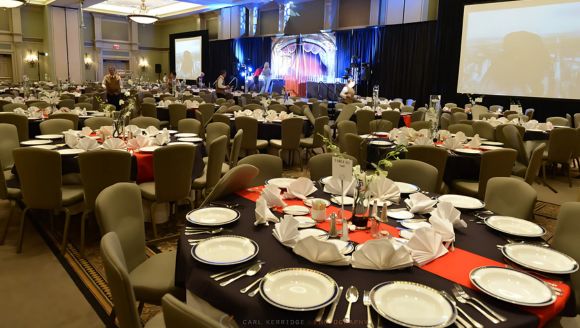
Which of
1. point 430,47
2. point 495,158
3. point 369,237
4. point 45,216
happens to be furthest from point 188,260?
point 430,47

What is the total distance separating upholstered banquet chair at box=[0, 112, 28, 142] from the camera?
539cm

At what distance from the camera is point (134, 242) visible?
7.37 feet

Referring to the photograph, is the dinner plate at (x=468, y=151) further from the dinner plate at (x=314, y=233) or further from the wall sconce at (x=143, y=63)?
the wall sconce at (x=143, y=63)

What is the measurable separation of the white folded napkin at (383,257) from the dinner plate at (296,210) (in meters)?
0.62

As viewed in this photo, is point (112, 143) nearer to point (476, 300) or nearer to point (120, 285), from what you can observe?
point (120, 285)

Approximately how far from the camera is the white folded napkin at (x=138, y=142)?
3.95 meters

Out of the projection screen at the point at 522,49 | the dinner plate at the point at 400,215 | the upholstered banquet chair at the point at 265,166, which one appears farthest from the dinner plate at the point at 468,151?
the projection screen at the point at 522,49

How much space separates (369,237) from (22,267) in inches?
111

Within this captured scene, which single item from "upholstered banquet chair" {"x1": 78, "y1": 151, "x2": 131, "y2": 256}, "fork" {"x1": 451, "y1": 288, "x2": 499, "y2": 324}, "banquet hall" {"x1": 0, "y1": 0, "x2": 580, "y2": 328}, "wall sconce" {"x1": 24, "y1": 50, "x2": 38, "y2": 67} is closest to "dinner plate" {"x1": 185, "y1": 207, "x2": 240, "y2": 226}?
"banquet hall" {"x1": 0, "y1": 0, "x2": 580, "y2": 328}

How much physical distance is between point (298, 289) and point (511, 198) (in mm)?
1728

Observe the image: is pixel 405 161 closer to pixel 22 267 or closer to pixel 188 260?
pixel 188 260

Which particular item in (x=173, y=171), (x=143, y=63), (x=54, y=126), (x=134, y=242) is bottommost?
(x=134, y=242)

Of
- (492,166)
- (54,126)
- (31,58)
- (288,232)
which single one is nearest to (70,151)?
(54,126)

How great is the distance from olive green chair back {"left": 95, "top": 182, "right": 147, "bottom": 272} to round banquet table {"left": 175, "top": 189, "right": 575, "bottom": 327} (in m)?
0.40
